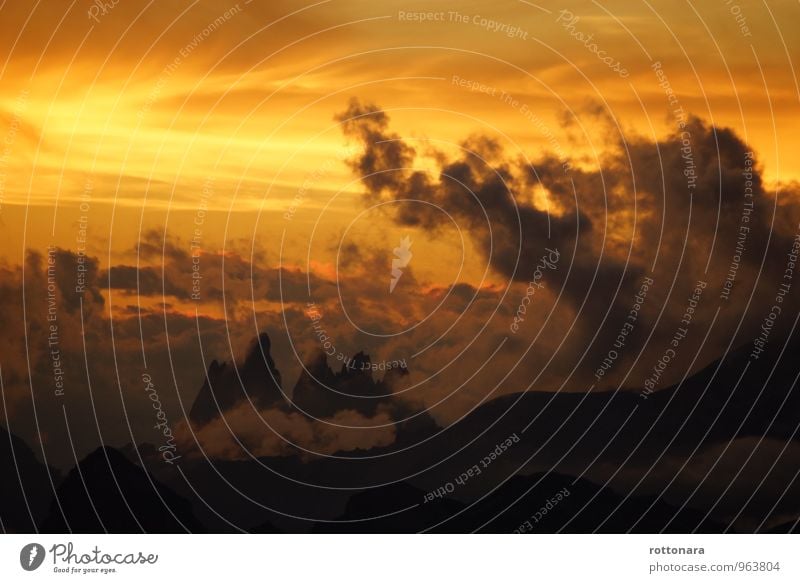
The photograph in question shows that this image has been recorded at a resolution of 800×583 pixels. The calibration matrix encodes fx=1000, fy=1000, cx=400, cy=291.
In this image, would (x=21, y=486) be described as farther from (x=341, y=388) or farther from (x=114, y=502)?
(x=341, y=388)

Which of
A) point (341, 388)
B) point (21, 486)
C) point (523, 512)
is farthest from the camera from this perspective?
point (523, 512)

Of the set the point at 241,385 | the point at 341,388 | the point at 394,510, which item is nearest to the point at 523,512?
the point at 394,510

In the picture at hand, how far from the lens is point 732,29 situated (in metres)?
9.27

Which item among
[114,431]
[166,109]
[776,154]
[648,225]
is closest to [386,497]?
[114,431]

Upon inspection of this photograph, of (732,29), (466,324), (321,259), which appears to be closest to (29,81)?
(321,259)

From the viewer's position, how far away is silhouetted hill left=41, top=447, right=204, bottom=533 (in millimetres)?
9008

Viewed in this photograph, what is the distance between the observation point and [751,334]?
30.8 ft

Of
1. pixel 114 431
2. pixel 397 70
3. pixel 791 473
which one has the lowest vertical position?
pixel 791 473

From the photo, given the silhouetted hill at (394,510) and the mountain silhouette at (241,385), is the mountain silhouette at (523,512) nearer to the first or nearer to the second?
the silhouetted hill at (394,510)

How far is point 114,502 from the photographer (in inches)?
357

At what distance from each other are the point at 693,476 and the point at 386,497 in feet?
9.46

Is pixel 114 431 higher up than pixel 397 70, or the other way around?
pixel 397 70

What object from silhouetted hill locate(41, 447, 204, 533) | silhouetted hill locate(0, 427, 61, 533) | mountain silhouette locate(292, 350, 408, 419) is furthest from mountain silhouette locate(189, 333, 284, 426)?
silhouetted hill locate(0, 427, 61, 533)
